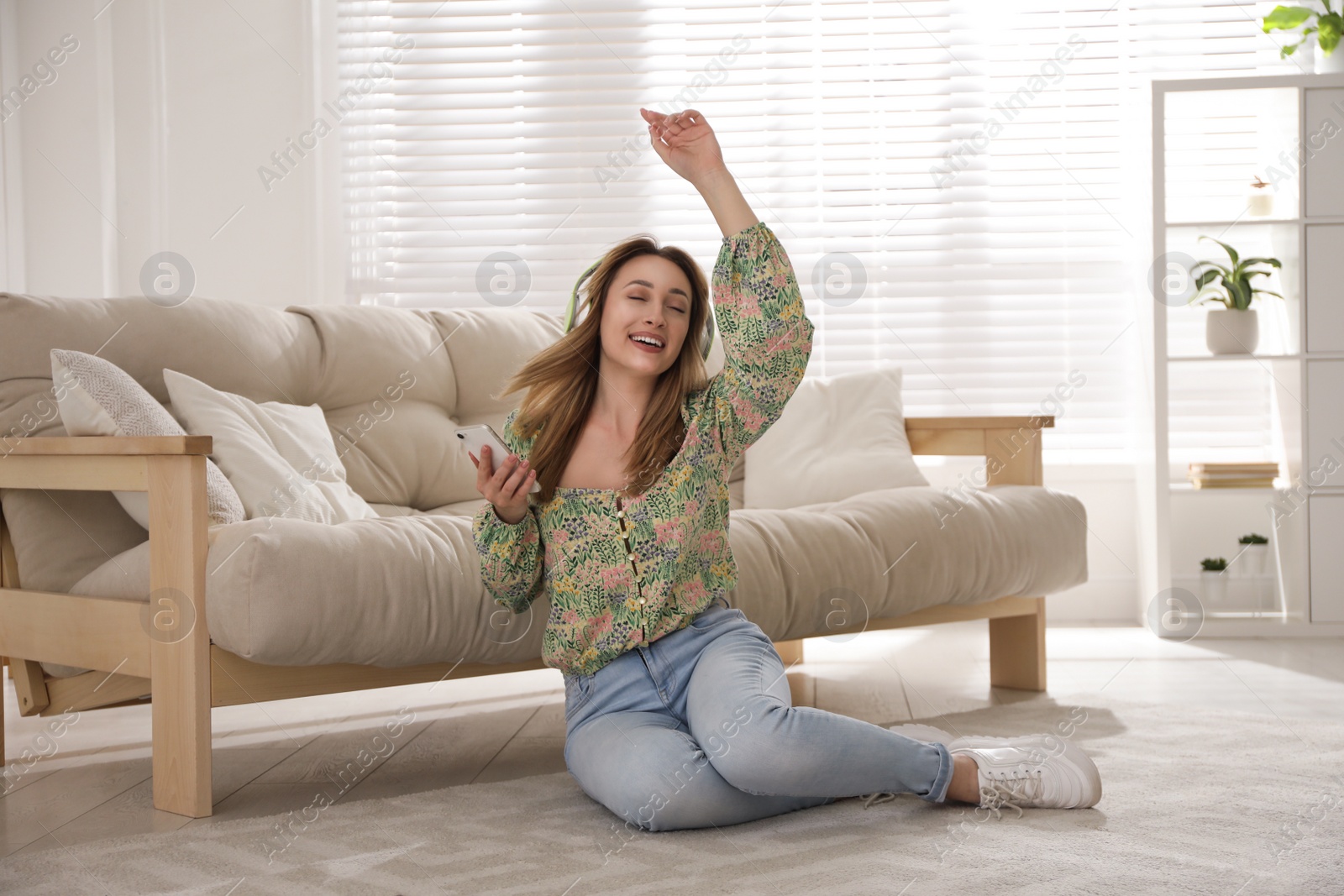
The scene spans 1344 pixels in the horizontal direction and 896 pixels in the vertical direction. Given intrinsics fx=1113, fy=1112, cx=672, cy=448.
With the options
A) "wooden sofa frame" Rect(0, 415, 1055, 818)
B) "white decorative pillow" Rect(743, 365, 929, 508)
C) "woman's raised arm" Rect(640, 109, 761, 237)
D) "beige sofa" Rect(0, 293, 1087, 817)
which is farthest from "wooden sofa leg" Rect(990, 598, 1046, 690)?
"woman's raised arm" Rect(640, 109, 761, 237)

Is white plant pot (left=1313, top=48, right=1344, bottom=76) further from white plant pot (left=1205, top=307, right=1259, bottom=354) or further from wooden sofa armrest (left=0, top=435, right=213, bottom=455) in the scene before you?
wooden sofa armrest (left=0, top=435, right=213, bottom=455)

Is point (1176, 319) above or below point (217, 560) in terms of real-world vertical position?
above

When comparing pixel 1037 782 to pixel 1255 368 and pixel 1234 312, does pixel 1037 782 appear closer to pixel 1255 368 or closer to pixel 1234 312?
pixel 1234 312

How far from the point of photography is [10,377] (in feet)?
5.66

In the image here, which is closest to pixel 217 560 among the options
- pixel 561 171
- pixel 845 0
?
pixel 561 171

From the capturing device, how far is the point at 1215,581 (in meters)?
2.90

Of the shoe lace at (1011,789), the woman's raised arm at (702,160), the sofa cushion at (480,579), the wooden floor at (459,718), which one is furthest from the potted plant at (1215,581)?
the woman's raised arm at (702,160)

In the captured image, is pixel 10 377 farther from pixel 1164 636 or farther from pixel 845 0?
pixel 1164 636

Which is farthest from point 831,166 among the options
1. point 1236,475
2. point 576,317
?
point 576,317

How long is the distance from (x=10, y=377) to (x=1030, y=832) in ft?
5.25

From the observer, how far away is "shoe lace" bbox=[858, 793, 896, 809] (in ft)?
4.39

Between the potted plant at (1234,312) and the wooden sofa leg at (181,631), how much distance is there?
255 centimetres

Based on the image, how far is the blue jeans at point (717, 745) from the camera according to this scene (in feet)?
4.01

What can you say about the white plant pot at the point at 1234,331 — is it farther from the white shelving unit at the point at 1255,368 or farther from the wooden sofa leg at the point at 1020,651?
the wooden sofa leg at the point at 1020,651
